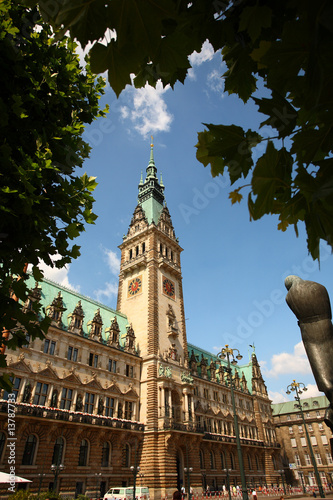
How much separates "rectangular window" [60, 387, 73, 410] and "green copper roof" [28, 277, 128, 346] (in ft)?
18.7

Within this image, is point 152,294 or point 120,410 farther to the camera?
point 152,294

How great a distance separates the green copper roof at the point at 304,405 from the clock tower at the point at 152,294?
49.2m

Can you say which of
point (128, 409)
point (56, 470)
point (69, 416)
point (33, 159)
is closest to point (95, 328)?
point (128, 409)

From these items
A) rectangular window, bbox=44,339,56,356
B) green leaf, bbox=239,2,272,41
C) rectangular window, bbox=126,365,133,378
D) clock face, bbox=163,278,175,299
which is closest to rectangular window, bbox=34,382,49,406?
rectangular window, bbox=44,339,56,356

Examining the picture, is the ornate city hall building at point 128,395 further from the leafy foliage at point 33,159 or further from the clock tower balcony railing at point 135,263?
the leafy foliage at point 33,159

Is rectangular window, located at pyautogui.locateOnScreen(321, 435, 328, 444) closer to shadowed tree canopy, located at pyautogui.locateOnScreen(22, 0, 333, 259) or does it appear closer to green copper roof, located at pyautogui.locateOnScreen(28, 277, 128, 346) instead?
green copper roof, located at pyautogui.locateOnScreen(28, 277, 128, 346)

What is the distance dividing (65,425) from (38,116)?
26.4m

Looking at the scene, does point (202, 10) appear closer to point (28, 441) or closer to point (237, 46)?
point (237, 46)

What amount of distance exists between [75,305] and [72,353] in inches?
287

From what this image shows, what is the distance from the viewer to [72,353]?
29469mm

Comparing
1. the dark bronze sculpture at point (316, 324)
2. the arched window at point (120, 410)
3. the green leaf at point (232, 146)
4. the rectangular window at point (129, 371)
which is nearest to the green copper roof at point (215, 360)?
the rectangular window at point (129, 371)

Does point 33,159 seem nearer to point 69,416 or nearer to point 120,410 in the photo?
point 69,416

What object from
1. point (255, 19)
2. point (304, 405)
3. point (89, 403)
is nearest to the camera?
point (255, 19)

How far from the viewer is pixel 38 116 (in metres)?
6.13
